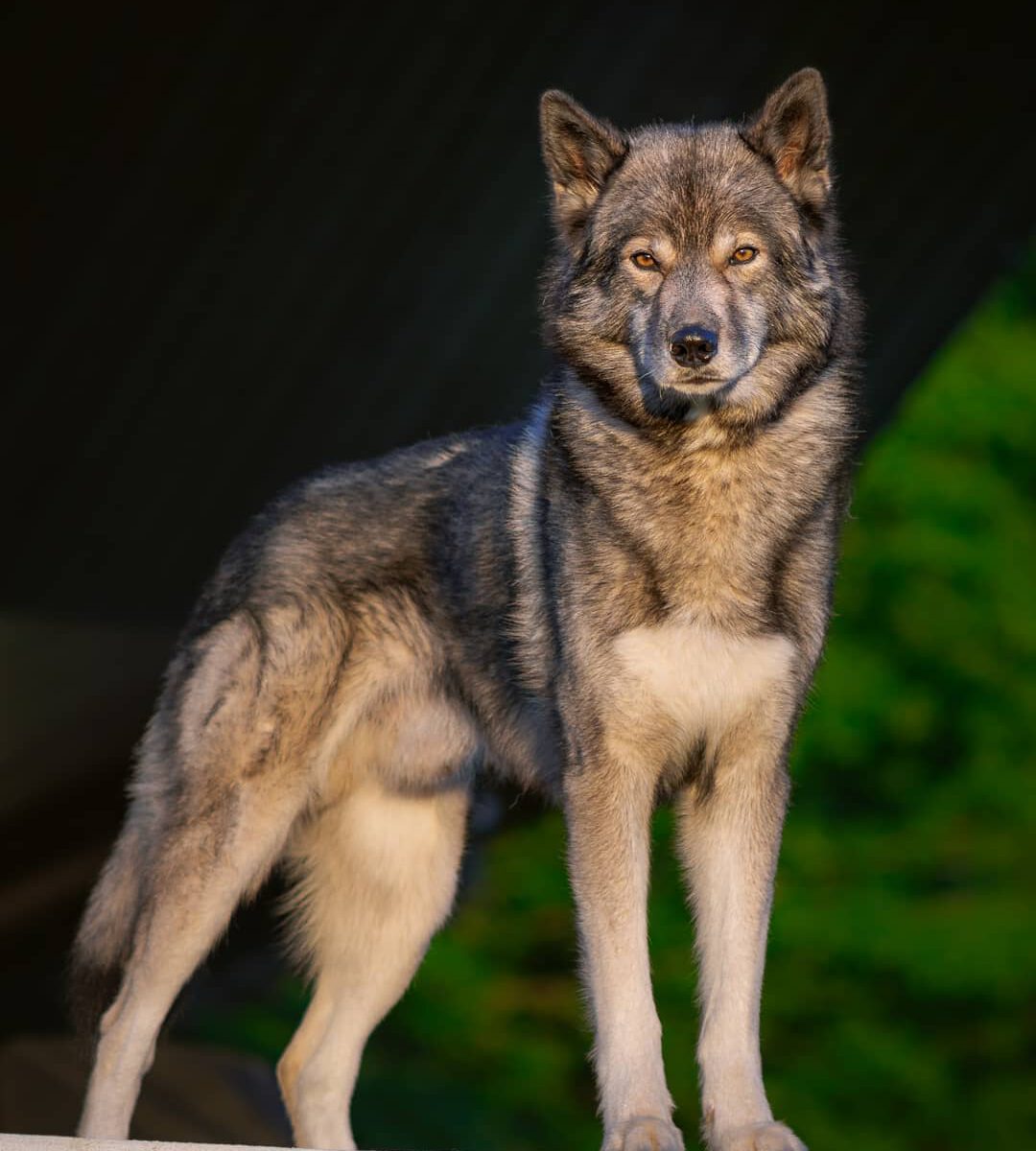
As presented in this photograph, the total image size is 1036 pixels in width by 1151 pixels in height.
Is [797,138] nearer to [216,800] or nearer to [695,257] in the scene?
[695,257]

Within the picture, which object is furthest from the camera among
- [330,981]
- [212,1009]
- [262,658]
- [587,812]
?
[212,1009]

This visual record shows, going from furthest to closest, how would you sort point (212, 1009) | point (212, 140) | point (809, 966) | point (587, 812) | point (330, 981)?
1. point (212, 1009)
2. point (809, 966)
3. point (212, 140)
4. point (330, 981)
5. point (587, 812)

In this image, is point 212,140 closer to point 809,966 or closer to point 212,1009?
point 809,966

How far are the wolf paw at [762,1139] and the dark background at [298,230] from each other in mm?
2287

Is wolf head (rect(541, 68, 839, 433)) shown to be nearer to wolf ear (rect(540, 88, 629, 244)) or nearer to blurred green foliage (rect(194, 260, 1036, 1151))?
wolf ear (rect(540, 88, 629, 244))

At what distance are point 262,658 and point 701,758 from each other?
122cm

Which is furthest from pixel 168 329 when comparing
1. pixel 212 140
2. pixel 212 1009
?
pixel 212 1009

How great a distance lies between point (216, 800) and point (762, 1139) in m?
1.66

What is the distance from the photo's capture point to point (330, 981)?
4812mm

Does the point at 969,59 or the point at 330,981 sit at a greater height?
the point at 969,59

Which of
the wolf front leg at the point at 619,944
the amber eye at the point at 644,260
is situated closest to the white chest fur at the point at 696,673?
the wolf front leg at the point at 619,944

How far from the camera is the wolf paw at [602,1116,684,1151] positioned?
3.34 meters

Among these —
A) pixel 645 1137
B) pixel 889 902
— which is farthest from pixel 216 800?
pixel 889 902

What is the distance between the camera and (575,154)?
4.02 meters
